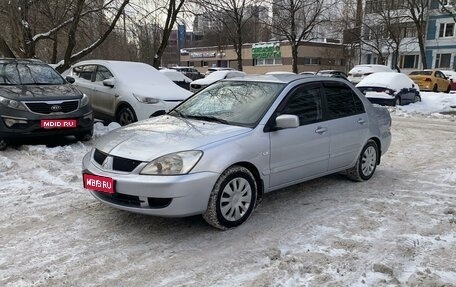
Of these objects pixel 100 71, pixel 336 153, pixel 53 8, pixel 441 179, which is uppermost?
pixel 53 8

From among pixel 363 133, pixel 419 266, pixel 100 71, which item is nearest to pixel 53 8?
pixel 100 71

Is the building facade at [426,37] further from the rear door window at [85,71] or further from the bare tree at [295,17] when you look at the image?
the rear door window at [85,71]

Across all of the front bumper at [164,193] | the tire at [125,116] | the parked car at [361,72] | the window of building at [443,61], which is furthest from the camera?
the window of building at [443,61]

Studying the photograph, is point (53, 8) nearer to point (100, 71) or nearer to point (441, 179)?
point (100, 71)

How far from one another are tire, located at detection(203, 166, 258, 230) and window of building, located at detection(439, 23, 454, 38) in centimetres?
4730

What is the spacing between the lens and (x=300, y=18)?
3156 cm

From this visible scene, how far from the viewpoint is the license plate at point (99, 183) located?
3959 millimetres

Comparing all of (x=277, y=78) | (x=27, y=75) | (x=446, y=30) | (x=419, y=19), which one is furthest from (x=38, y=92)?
(x=446, y=30)

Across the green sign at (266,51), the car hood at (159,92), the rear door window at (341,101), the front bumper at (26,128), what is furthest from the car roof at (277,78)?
the green sign at (266,51)

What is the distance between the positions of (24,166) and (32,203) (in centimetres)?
170

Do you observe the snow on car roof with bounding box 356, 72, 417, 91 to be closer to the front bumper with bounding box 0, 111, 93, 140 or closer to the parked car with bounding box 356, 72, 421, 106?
the parked car with bounding box 356, 72, 421, 106

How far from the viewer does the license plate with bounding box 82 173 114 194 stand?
13.0ft

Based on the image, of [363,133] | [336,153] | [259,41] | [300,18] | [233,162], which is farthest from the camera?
[259,41]

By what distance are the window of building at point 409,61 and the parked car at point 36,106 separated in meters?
46.6
